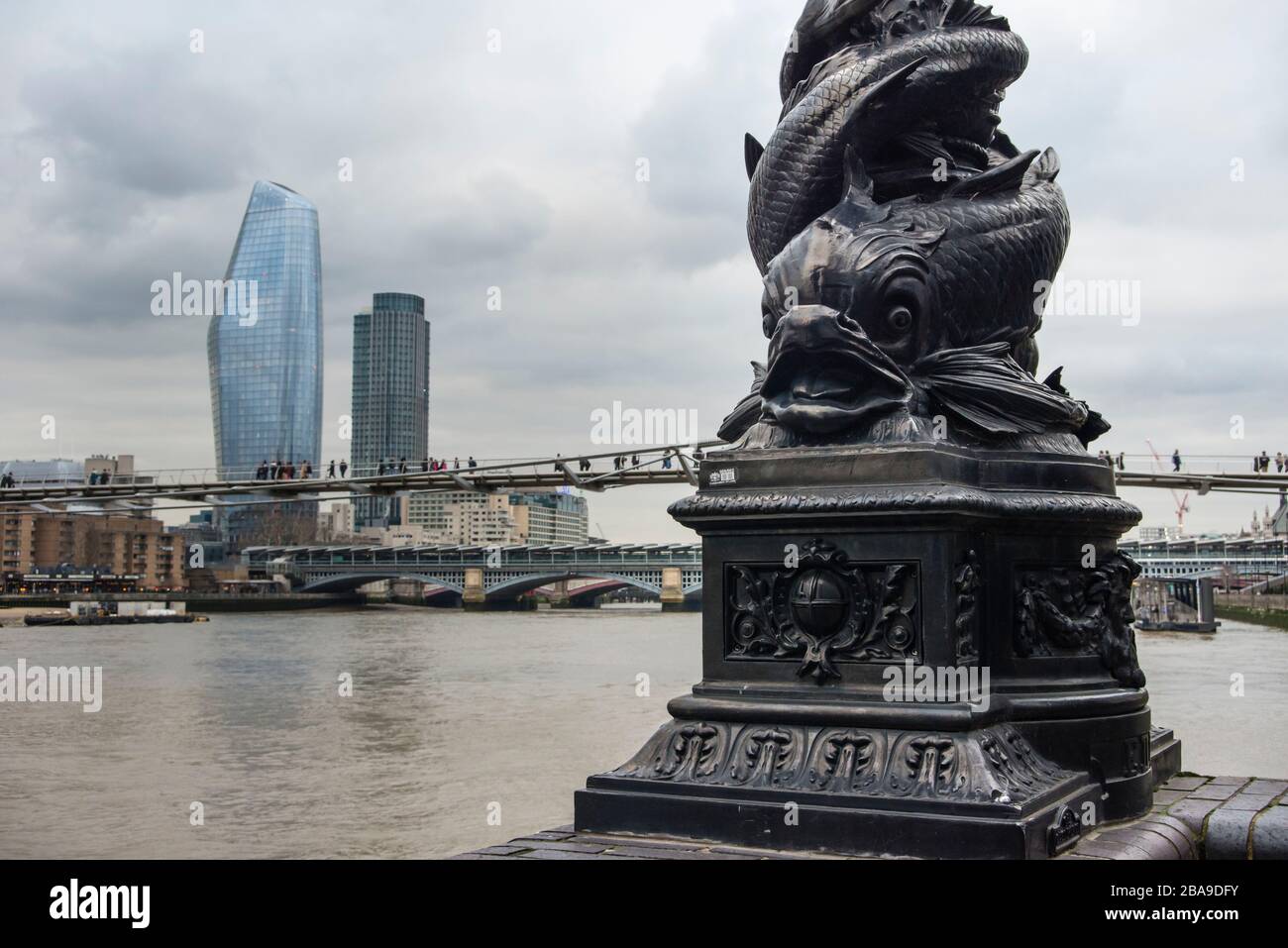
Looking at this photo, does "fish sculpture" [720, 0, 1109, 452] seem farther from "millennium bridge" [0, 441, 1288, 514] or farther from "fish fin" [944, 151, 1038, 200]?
"millennium bridge" [0, 441, 1288, 514]

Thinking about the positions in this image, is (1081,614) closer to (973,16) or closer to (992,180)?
(992,180)

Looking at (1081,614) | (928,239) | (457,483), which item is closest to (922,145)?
(928,239)

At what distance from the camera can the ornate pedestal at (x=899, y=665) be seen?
442cm

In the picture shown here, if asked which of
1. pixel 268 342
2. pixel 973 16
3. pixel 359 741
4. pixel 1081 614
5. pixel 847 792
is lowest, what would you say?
pixel 359 741

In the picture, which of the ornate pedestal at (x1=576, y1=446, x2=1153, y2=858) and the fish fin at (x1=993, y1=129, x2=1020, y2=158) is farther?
the fish fin at (x1=993, y1=129, x2=1020, y2=158)

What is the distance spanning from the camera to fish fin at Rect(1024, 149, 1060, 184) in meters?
5.97

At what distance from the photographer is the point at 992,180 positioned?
5.57m

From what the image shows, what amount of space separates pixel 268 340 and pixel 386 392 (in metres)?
18.5

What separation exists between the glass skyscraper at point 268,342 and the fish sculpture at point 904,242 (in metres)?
89.7

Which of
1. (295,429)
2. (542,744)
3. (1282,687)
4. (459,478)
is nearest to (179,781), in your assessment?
(542,744)

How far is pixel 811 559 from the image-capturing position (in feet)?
16.0

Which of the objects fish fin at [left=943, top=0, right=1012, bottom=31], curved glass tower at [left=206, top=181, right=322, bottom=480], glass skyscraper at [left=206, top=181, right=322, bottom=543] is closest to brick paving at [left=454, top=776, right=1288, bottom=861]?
fish fin at [left=943, top=0, right=1012, bottom=31]

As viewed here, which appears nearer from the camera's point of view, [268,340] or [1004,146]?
[1004,146]

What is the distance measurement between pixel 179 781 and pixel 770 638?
9021 millimetres
